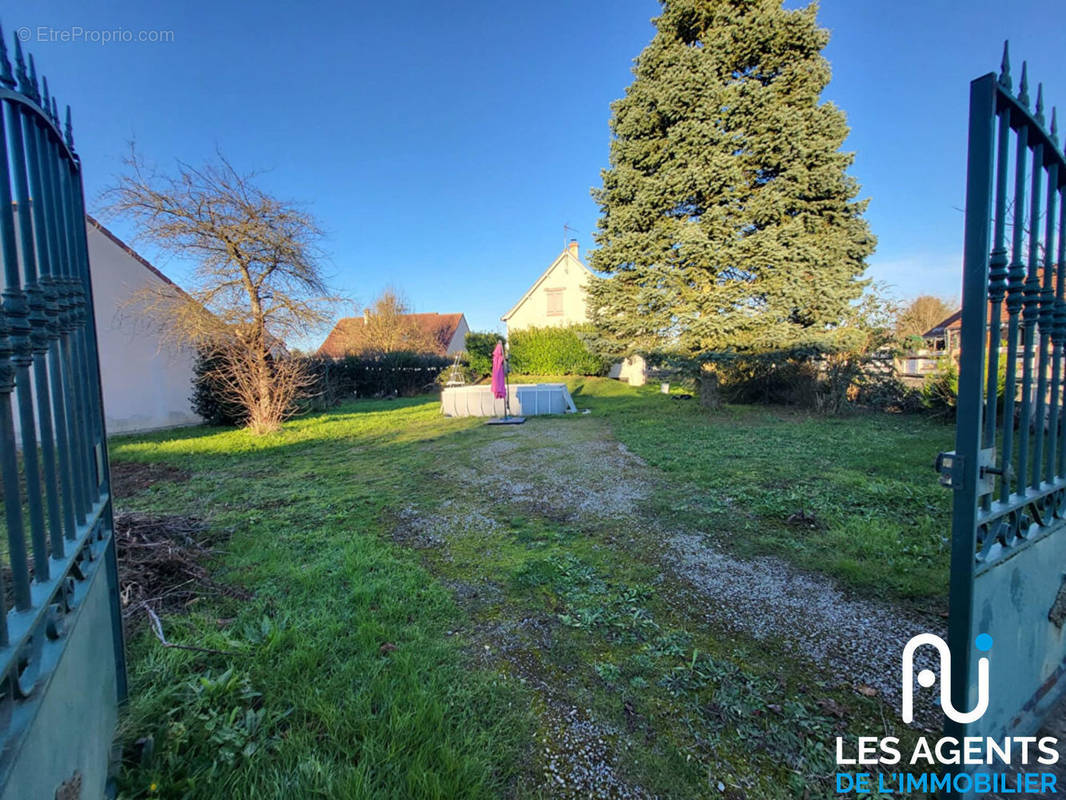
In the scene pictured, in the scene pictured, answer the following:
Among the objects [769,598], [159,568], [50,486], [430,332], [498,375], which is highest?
[430,332]

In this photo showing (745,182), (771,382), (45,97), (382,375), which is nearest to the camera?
(45,97)

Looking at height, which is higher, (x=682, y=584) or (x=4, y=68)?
(x=4, y=68)

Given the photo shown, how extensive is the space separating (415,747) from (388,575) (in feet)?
4.99

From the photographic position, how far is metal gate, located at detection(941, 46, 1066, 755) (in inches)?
52.9

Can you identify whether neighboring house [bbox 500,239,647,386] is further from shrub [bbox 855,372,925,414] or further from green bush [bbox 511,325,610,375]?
shrub [bbox 855,372,925,414]

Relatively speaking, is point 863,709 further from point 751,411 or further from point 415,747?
point 751,411

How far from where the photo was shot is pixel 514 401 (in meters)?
12.2

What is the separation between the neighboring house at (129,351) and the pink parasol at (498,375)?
25.1 ft

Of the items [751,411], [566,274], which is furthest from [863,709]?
[566,274]

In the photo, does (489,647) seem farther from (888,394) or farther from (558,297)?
(558,297)

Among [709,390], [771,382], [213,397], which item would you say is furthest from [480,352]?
[771,382]

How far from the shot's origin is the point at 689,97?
10070mm

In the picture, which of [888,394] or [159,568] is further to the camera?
[888,394]

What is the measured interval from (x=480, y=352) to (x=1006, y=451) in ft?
70.9
